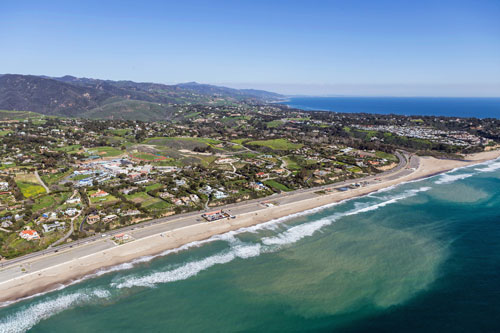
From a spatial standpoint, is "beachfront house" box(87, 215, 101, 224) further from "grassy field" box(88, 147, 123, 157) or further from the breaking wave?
the breaking wave

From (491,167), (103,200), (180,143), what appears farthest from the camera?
(180,143)

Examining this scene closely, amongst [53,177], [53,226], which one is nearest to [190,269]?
[53,226]

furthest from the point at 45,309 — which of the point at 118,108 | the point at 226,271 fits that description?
the point at 118,108

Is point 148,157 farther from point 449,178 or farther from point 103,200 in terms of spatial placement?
point 449,178

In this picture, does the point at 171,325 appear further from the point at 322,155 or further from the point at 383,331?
the point at 322,155

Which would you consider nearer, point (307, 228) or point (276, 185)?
point (307, 228)

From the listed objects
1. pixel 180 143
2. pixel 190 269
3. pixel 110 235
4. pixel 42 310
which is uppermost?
pixel 180 143
